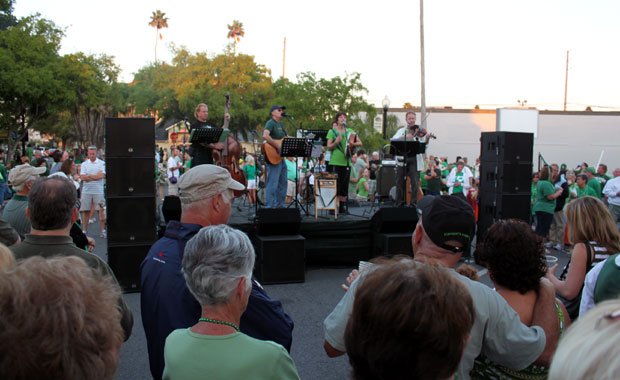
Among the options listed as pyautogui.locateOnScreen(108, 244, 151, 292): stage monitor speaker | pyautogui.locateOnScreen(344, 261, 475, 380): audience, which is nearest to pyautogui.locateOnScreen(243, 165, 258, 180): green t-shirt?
pyautogui.locateOnScreen(108, 244, 151, 292): stage monitor speaker

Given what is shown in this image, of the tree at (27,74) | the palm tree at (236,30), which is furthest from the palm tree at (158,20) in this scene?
the tree at (27,74)

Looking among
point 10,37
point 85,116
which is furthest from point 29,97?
point 85,116

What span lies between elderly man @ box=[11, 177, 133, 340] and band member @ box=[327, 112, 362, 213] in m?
7.13

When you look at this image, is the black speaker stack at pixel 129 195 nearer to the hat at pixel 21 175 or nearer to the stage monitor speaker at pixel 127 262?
the stage monitor speaker at pixel 127 262

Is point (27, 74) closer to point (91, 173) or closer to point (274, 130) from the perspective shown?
point (91, 173)

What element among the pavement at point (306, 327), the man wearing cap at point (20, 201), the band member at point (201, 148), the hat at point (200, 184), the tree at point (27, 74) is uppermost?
the tree at point (27, 74)

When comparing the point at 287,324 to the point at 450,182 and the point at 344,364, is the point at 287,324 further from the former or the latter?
the point at 450,182

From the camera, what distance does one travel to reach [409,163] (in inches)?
420

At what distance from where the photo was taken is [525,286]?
243 cm

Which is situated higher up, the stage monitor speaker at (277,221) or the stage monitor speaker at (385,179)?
the stage monitor speaker at (385,179)

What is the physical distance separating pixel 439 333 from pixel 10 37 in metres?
31.2

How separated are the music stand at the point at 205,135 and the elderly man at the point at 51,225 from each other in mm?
5162

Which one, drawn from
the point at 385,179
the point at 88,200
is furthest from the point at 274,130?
the point at 385,179

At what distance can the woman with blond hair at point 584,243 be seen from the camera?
350 centimetres
